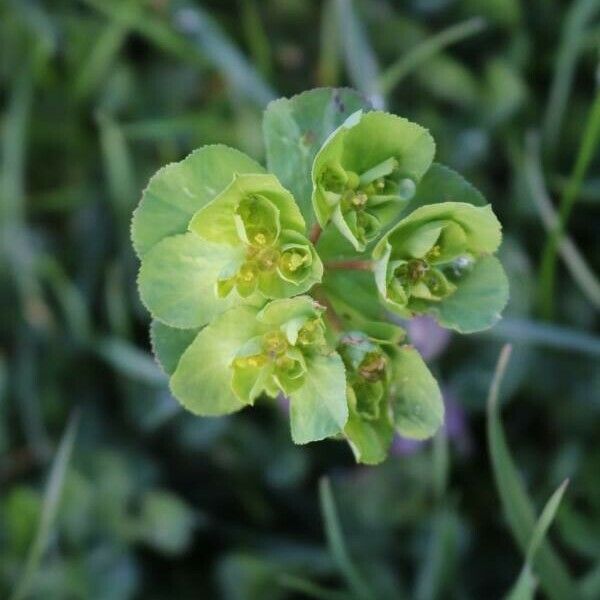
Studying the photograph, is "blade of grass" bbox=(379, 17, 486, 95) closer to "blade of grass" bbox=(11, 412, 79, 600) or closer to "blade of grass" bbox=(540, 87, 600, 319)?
"blade of grass" bbox=(540, 87, 600, 319)

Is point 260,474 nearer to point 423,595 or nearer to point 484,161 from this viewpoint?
point 423,595

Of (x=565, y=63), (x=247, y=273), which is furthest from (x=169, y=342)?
(x=565, y=63)

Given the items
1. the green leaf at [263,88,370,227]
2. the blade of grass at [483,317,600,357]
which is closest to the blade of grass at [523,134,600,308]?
the blade of grass at [483,317,600,357]

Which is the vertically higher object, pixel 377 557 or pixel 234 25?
pixel 234 25

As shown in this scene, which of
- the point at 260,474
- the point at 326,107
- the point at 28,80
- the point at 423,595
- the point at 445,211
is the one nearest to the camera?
the point at 445,211

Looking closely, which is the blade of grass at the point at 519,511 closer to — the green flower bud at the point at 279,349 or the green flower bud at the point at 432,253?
the green flower bud at the point at 432,253

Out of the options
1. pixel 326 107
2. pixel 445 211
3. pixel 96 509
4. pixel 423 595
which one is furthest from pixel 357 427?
pixel 96 509

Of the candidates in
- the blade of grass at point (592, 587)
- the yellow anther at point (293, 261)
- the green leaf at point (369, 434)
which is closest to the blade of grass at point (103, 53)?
the yellow anther at point (293, 261)
